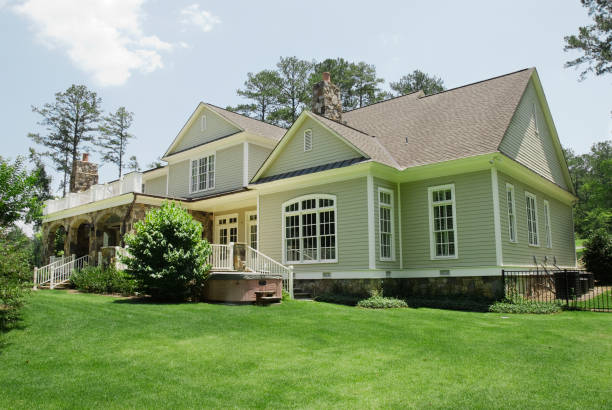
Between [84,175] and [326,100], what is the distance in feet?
55.2

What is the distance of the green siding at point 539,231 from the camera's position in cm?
1396

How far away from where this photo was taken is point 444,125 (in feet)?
54.0

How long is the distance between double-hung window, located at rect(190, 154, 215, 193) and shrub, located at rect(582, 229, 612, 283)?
17.8 metres

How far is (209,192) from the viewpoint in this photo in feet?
71.6

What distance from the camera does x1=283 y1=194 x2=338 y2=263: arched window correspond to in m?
15.3

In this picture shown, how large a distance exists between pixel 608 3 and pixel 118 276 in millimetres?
28726

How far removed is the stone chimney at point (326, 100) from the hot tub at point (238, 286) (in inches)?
325

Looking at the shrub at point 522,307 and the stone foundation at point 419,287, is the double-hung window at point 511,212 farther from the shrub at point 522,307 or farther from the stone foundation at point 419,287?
the shrub at point 522,307

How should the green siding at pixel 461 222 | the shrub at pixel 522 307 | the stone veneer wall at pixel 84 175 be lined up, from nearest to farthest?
1. the shrub at pixel 522 307
2. the green siding at pixel 461 222
3. the stone veneer wall at pixel 84 175

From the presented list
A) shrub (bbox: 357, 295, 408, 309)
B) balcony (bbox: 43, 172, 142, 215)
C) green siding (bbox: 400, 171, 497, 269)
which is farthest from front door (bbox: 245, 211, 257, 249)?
shrub (bbox: 357, 295, 408, 309)

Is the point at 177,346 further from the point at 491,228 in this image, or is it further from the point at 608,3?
the point at 608,3

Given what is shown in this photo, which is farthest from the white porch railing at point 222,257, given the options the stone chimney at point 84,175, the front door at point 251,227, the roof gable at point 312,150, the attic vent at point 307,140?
the stone chimney at point 84,175

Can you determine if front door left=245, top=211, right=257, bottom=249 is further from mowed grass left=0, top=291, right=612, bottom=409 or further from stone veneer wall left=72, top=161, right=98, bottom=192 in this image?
stone veneer wall left=72, top=161, right=98, bottom=192

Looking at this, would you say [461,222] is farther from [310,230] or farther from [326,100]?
[326,100]
